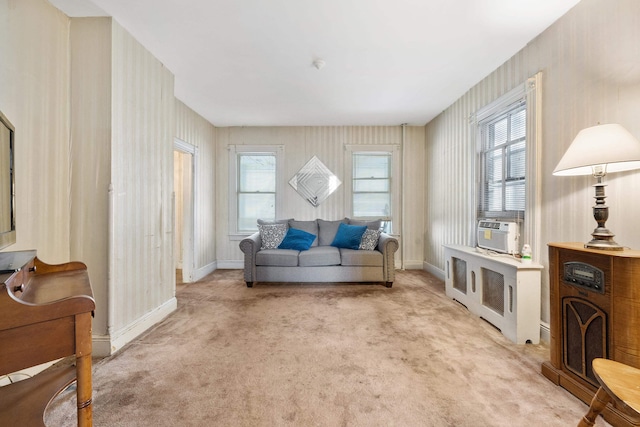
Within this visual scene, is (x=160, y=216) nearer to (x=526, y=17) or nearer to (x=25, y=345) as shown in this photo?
(x=25, y=345)

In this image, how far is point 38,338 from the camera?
0.93 m

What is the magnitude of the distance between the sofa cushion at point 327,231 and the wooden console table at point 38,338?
3.44m

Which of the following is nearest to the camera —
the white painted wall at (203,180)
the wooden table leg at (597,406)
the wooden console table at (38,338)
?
the wooden console table at (38,338)

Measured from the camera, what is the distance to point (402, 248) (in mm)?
4887

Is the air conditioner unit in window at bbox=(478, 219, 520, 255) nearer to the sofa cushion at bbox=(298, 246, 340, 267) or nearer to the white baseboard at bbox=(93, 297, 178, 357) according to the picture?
the sofa cushion at bbox=(298, 246, 340, 267)

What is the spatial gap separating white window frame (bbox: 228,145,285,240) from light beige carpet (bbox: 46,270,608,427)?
2161 mm

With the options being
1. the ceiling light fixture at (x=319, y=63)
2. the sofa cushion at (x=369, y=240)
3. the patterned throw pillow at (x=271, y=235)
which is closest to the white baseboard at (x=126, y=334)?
the patterned throw pillow at (x=271, y=235)

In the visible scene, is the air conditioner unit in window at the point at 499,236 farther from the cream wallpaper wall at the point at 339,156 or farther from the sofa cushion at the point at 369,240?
the cream wallpaper wall at the point at 339,156

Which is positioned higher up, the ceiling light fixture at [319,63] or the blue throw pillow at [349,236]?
the ceiling light fixture at [319,63]

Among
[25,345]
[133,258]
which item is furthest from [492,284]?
[133,258]

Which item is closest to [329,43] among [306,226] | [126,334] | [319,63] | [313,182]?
[319,63]

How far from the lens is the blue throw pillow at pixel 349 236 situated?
4.11 metres

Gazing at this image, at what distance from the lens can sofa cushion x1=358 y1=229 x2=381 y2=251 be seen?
13.2 feet

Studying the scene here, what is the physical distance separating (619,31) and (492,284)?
2038mm
